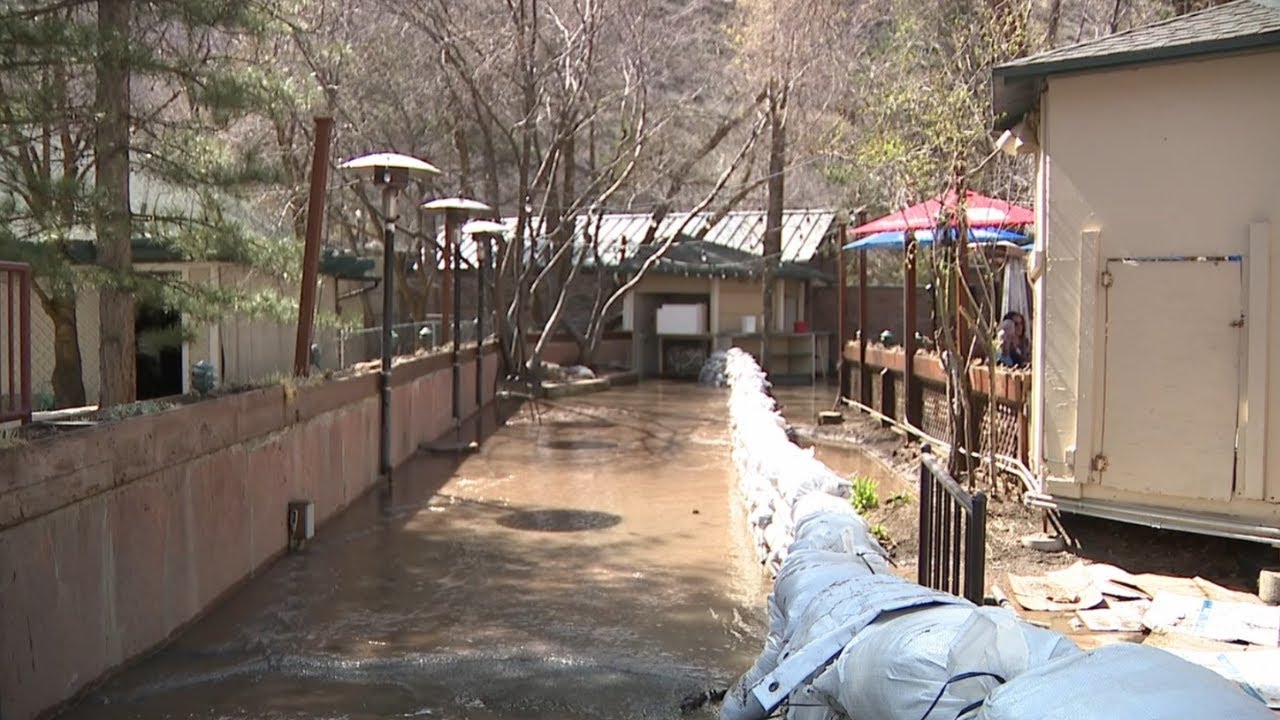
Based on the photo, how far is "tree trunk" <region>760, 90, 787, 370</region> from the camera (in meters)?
21.2

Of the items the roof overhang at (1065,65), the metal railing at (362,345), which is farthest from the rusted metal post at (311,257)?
the roof overhang at (1065,65)

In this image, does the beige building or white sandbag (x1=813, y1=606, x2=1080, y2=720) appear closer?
white sandbag (x1=813, y1=606, x2=1080, y2=720)

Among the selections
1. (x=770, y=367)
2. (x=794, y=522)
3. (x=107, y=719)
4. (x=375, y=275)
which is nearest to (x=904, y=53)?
(x=794, y=522)

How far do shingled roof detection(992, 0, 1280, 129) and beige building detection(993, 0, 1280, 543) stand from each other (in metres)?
0.01

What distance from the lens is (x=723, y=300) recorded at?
26094 mm

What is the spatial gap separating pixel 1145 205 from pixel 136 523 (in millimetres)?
5588

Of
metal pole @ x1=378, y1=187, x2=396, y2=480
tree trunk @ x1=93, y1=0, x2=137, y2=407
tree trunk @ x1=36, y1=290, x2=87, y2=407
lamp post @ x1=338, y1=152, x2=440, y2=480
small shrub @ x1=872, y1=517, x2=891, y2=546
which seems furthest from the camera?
tree trunk @ x1=36, y1=290, x2=87, y2=407

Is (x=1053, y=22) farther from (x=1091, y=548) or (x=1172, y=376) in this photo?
(x=1091, y=548)

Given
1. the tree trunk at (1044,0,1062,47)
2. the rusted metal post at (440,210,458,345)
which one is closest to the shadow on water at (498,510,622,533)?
the rusted metal post at (440,210,458,345)

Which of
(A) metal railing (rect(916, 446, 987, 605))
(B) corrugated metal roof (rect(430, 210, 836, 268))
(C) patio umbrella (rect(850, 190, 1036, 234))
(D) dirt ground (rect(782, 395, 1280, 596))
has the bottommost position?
(D) dirt ground (rect(782, 395, 1280, 596))

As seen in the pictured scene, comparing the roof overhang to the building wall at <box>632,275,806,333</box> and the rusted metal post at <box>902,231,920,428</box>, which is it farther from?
the building wall at <box>632,275,806,333</box>

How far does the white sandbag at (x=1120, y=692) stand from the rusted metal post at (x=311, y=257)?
6.61 metres

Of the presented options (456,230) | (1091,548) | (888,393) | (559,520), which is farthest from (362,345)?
(1091,548)

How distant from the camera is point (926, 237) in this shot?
11977mm
